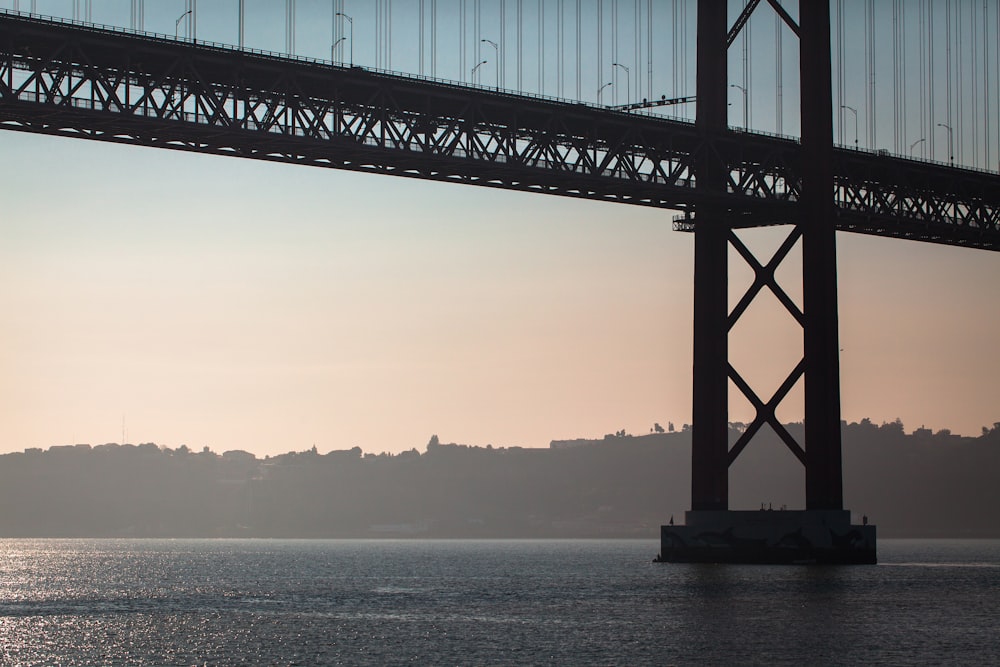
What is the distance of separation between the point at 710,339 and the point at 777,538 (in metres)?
9.39

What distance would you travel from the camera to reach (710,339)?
7744 centimetres

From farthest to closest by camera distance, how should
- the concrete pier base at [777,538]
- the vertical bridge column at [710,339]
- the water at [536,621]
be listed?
the vertical bridge column at [710,339], the concrete pier base at [777,538], the water at [536,621]

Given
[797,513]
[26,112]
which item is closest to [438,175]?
[26,112]

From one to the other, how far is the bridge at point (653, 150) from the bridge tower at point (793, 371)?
92 mm

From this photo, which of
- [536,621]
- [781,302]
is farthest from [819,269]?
[536,621]

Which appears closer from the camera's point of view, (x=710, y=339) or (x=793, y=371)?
(x=793, y=371)

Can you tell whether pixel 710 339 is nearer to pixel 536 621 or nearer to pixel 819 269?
pixel 819 269

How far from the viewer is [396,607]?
67.8 m

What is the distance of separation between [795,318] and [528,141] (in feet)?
49.0

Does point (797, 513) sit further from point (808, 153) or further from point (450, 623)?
point (450, 623)

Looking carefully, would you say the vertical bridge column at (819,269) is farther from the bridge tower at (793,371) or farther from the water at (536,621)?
the water at (536,621)

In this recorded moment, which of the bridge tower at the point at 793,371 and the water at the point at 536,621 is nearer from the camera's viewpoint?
the water at the point at 536,621

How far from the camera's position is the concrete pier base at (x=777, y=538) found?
74.2m

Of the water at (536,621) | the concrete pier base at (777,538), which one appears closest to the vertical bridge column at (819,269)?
the concrete pier base at (777,538)
